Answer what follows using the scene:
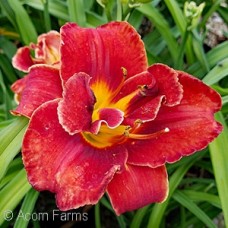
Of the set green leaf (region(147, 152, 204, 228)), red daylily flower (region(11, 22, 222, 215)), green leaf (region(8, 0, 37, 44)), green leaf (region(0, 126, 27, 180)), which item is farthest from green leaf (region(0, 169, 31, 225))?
green leaf (region(8, 0, 37, 44))

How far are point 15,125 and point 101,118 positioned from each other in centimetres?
20

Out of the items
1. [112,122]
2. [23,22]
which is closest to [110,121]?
[112,122]

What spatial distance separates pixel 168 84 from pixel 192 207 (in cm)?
43

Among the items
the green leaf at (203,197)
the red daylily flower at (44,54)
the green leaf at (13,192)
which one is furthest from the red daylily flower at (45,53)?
the green leaf at (203,197)

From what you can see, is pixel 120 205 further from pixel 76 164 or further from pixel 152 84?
pixel 152 84

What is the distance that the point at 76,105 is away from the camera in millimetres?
870

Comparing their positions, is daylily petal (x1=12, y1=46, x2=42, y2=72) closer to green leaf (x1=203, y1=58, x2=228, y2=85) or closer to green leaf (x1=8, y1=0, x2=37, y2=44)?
green leaf (x1=8, y1=0, x2=37, y2=44)

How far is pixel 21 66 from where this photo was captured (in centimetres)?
121

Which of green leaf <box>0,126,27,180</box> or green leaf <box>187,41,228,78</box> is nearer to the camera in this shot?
green leaf <box>0,126,27,180</box>

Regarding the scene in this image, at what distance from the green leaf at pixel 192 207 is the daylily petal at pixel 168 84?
41cm

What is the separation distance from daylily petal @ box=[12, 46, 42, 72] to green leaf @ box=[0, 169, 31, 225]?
275 millimetres

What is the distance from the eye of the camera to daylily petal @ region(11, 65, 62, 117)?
929 mm

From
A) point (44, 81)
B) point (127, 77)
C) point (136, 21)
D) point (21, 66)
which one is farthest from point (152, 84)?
point (136, 21)

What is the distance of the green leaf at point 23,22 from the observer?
1.34 meters
